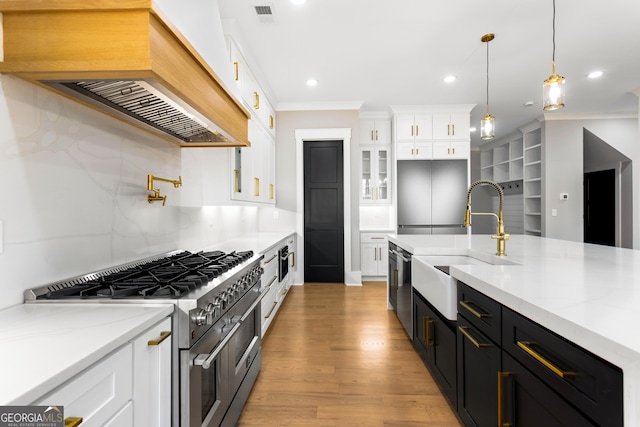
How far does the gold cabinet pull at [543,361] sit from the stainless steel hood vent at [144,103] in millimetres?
1572

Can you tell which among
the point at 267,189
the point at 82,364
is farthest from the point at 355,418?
the point at 267,189

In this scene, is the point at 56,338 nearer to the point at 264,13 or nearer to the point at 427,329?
the point at 427,329

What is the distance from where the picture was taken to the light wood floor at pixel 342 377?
6.00 ft

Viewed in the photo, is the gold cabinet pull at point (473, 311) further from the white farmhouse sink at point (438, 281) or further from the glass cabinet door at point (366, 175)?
the glass cabinet door at point (366, 175)

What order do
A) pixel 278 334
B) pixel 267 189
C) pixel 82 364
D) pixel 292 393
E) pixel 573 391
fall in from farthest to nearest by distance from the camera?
pixel 267 189, pixel 278 334, pixel 292 393, pixel 573 391, pixel 82 364

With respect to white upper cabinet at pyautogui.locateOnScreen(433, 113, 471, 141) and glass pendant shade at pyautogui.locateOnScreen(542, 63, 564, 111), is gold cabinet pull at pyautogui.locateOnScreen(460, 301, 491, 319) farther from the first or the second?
white upper cabinet at pyautogui.locateOnScreen(433, 113, 471, 141)

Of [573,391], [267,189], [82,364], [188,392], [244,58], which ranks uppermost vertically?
[244,58]

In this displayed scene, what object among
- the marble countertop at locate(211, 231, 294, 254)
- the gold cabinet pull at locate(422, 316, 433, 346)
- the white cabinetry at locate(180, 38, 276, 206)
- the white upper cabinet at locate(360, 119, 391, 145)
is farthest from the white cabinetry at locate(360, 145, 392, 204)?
the gold cabinet pull at locate(422, 316, 433, 346)

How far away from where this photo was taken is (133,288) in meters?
1.23

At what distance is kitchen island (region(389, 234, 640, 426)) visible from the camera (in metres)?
0.70

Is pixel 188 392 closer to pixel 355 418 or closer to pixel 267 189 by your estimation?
pixel 355 418

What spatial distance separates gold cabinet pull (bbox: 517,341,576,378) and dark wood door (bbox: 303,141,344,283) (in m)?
4.00

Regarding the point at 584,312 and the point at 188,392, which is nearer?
the point at 584,312

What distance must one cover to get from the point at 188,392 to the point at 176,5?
56.8 inches
